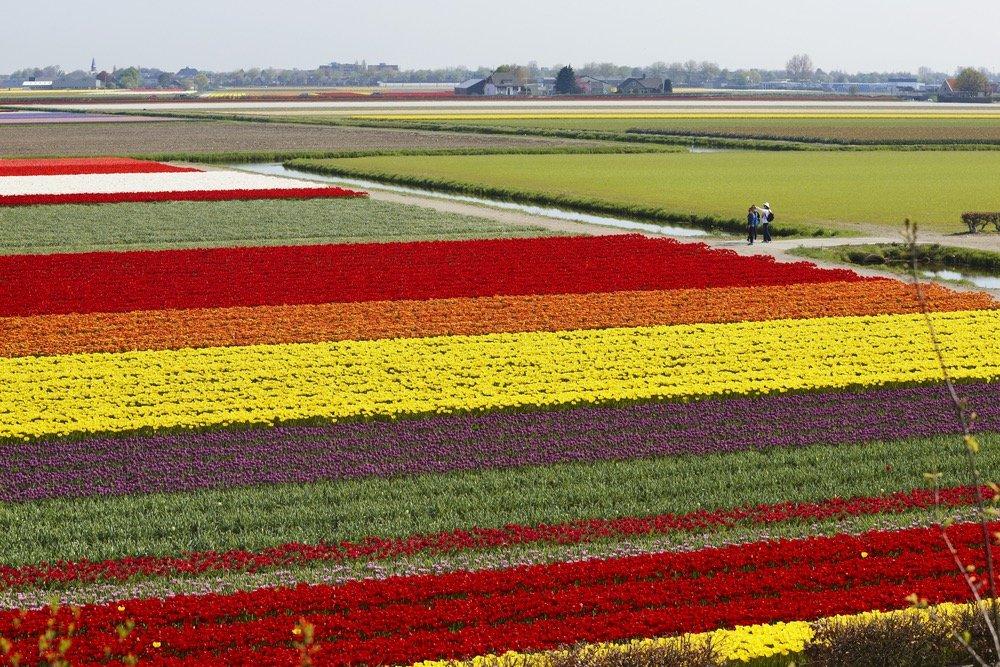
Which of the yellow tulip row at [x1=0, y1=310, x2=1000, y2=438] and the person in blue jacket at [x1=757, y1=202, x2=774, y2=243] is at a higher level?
the person in blue jacket at [x1=757, y1=202, x2=774, y2=243]

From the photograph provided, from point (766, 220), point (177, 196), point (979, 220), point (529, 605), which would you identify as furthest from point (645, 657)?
point (177, 196)

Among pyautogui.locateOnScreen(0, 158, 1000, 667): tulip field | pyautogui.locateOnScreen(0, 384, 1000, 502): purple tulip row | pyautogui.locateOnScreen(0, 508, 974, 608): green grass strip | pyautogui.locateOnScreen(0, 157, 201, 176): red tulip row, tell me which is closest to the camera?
pyautogui.locateOnScreen(0, 158, 1000, 667): tulip field

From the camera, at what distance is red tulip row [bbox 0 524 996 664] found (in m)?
11.5

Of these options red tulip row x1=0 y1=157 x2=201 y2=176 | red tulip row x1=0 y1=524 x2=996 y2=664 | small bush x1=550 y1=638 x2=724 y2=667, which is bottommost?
red tulip row x1=0 y1=157 x2=201 y2=176

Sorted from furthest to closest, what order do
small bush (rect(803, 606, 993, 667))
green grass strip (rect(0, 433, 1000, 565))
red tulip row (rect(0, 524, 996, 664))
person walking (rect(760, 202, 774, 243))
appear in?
person walking (rect(760, 202, 774, 243)), green grass strip (rect(0, 433, 1000, 565)), red tulip row (rect(0, 524, 996, 664)), small bush (rect(803, 606, 993, 667))

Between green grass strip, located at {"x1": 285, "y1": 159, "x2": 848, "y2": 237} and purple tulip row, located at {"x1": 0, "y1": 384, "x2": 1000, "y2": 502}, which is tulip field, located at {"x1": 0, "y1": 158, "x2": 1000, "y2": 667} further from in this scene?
green grass strip, located at {"x1": 285, "y1": 159, "x2": 848, "y2": 237}

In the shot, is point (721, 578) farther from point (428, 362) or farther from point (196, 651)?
point (428, 362)

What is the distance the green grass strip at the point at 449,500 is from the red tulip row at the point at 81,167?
56085mm

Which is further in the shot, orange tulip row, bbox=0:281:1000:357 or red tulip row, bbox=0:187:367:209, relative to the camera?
red tulip row, bbox=0:187:367:209

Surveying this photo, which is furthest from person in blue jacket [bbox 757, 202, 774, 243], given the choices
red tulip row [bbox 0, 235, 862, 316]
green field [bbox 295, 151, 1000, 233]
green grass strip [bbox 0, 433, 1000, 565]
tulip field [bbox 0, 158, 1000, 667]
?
green grass strip [bbox 0, 433, 1000, 565]

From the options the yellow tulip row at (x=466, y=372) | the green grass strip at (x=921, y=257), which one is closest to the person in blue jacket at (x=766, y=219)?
the green grass strip at (x=921, y=257)

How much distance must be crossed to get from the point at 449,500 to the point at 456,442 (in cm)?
257

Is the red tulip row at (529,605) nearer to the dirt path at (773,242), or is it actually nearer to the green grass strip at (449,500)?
the green grass strip at (449,500)

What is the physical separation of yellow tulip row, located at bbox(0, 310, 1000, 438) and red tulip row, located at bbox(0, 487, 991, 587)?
17.4 ft
